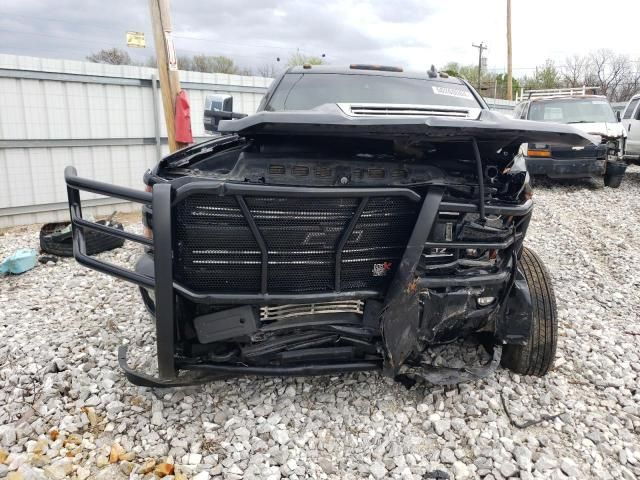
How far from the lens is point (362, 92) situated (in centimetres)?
372

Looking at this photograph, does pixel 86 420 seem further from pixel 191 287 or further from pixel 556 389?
pixel 556 389

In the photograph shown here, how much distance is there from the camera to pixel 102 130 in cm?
754

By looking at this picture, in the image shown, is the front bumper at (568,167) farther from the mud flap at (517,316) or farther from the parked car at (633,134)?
the mud flap at (517,316)

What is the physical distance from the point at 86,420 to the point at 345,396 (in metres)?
1.35

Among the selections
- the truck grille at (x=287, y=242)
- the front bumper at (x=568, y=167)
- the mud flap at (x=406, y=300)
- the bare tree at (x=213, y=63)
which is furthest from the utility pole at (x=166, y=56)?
the bare tree at (x=213, y=63)

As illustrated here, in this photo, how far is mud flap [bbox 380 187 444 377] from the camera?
7.07 ft

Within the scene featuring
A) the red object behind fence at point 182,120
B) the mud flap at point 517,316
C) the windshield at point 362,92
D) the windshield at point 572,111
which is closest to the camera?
the mud flap at point 517,316

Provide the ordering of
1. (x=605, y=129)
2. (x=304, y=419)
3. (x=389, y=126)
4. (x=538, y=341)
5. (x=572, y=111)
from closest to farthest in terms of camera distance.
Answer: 1. (x=389, y=126)
2. (x=304, y=419)
3. (x=538, y=341)
4. (x=605, y=129)
5. (x=572, y=111)

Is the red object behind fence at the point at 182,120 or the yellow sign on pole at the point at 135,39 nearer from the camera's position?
the red object behind fence at the point at 182,120

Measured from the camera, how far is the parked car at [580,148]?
897 cm

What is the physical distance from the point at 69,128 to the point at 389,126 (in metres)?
6.62

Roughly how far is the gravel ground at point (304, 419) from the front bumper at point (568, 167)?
19.9ft

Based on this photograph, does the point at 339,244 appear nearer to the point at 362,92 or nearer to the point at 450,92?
the point at 362,92

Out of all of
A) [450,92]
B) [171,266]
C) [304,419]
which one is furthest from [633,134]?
[171,266]
